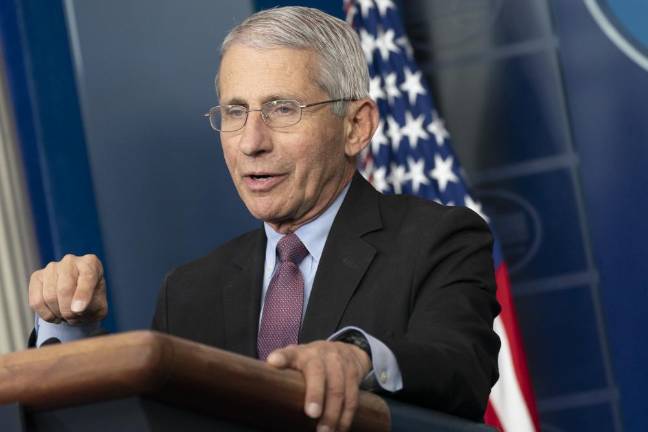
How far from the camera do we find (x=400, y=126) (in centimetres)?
447

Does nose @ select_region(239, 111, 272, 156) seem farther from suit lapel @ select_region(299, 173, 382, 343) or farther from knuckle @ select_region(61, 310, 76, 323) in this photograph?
knuckle @ select_region(61, 310, 76, 323)

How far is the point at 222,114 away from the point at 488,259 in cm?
61

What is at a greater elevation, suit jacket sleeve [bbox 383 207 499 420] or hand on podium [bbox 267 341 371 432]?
hand on podium [bbox 267 341 371 432]

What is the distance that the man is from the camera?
1938 mm

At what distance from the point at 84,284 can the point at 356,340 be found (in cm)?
53

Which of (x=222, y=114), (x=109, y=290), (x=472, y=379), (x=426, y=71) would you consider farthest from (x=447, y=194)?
(x=472, y=379)

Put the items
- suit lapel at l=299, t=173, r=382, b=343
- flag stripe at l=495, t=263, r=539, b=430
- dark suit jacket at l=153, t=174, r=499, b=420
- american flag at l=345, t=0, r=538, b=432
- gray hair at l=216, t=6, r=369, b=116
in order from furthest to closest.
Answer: american flag at l=345, t=0, r=538, b=432
flag stripe at l=495, t=263, r=539, b=430
gray hair at l=216, t=6, r=369, b=116
suit lapel at l=299, t=173, r=382, b=343
dark suit jacket at l=153, t=174, r=499, b=420

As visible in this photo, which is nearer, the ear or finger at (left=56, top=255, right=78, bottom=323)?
finger at (left=56, top=255, right=78, bottom=323)

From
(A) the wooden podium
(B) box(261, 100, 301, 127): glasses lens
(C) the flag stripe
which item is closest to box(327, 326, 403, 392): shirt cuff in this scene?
(A) the wooden podium

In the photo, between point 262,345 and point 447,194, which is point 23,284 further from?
point 262,345

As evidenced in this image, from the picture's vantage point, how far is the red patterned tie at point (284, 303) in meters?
2.17

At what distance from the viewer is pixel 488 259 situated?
85.3 inches

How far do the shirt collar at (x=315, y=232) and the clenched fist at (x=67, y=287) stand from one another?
57 centimetres

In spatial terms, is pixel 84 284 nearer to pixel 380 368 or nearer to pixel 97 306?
pixel 97 306
